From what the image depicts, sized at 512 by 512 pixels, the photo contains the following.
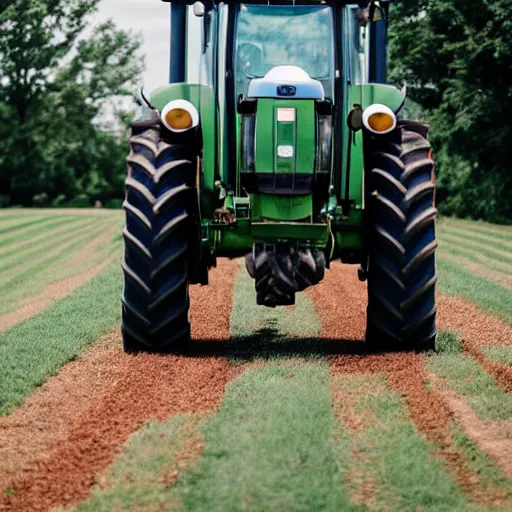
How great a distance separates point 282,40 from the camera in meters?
Result: 8.83

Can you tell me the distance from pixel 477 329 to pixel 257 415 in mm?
4503

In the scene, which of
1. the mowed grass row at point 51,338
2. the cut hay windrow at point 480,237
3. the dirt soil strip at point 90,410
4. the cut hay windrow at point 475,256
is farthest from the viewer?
the cut hay windrow at point 480,237

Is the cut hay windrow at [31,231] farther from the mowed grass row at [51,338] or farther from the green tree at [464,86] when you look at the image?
the mowed grass row at [51,338]

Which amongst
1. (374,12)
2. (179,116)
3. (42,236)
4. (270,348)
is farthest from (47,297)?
(42,236)

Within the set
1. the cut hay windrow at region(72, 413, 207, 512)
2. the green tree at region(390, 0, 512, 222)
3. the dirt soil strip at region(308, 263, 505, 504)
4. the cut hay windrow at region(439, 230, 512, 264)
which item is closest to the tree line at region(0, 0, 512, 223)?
the green tree at region(390, 0, 512, 222)

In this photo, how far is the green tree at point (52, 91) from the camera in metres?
53.4

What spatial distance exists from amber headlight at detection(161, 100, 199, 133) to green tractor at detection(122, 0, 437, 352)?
0.4 inches

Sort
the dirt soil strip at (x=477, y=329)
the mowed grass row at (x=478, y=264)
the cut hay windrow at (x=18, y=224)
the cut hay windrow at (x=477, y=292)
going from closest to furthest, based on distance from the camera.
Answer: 1. the dirt soil strip at (x=477, y=329)
2. the cut hay windrow at (x=477, y=292)
3. the mowed grass row at (x=478, y=264)
4. the cut hay windrow at (x=18, y=224)

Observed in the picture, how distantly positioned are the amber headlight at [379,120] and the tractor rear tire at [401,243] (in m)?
0.20

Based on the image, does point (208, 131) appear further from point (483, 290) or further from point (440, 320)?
point (483, 290)

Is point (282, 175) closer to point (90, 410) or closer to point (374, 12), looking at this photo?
point (374, 12)

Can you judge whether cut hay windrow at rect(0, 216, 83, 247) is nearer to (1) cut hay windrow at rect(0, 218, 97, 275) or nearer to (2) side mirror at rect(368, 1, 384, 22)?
(1) cut hay windrow at rect(0, 218, 97, 275)

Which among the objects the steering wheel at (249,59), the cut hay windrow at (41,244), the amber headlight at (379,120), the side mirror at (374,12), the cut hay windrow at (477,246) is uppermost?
the side mirror at (374,12)

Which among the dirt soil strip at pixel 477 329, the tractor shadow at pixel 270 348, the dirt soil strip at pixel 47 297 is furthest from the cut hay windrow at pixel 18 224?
the tractor shadow at pixel 270 348
